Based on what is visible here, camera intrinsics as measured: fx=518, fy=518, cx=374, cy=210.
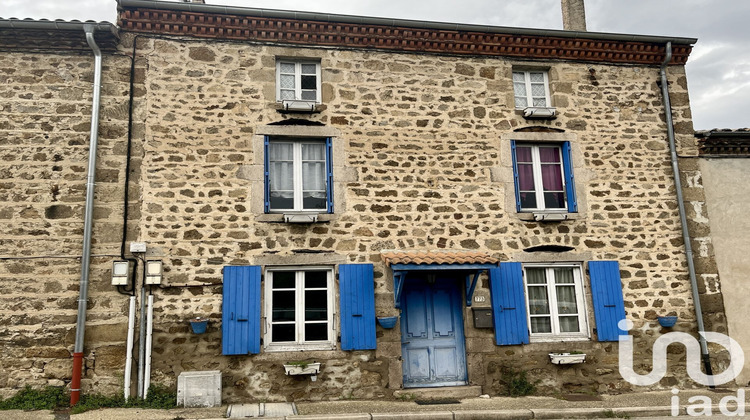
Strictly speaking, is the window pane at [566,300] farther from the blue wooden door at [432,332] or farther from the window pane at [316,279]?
the window pane at [316,279]

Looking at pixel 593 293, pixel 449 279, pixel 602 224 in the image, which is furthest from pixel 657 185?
pixel 449 279

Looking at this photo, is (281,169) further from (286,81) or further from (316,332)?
(316,332)

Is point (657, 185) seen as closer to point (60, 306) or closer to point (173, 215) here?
point (173, 215)

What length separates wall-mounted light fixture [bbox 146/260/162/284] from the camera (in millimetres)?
7023

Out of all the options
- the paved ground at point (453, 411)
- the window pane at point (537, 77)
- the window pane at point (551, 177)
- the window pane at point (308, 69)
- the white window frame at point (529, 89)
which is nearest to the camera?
the paved ground at point (453, 411)

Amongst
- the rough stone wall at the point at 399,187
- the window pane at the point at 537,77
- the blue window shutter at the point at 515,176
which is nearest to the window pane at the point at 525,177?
the blue window shutter at the point at 515,176

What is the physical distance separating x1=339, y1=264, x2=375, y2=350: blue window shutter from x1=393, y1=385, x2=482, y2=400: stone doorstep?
2.67 feet

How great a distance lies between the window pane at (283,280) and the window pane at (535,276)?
144 inches

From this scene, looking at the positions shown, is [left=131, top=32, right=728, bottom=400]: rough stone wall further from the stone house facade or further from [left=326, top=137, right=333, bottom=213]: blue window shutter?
[left=326, top=137, right=333, bottom=213]: blue window shutter

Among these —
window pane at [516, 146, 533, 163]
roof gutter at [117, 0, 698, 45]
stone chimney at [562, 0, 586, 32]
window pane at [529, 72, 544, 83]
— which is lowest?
window pane at [516, 146, 533, 163]

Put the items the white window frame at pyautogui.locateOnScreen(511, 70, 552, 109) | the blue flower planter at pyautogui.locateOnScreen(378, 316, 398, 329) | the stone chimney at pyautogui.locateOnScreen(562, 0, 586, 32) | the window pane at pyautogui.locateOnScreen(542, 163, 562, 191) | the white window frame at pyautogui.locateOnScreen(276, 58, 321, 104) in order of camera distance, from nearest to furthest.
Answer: the blue flower planter at pyautogui.locateOnScreen(378, 316, 398, 329), the white window frame at pyautogui.locateOnScreen(276, 58, 321, 104), the window pane at pyautogui.locateOnScreen(542, 163, 562, 191), the white window frame at pyautogui.locateOnScreen(511, 70, 552, 109), the stone chimney at pyautogui.locateOnScreen(562, 0, 586, 32)

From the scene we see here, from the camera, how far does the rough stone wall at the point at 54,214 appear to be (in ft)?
22.2

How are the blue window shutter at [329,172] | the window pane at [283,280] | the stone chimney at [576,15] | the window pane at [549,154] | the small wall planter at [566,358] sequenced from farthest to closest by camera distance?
the stone chimney at [576,15]
the window pane at [549,154]
the blue window shutter at [329,172]
the small wall planter at [566,358]
the window pane at [283,280]

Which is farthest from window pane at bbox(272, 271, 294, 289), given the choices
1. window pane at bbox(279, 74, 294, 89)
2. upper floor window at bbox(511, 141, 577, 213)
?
upper floor window at bbox(511, 141, 577, 213)
